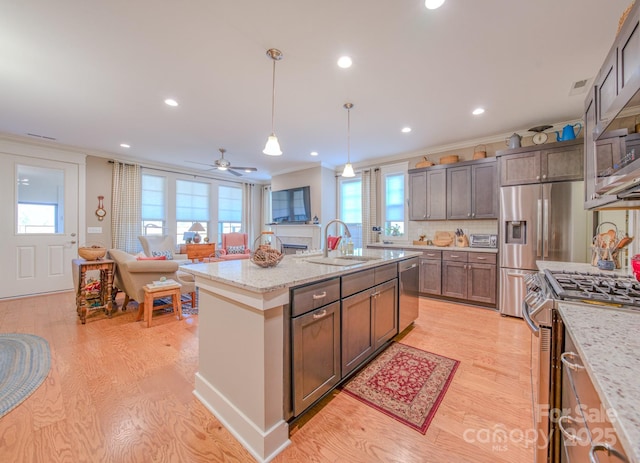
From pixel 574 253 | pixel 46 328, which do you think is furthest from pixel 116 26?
pixel 574 253

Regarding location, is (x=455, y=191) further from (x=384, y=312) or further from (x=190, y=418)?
(x=190, y=418)

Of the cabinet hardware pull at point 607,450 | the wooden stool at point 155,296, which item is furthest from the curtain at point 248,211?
the cabinet hardware pull at point 607,450

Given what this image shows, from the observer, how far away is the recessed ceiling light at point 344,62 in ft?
7.54

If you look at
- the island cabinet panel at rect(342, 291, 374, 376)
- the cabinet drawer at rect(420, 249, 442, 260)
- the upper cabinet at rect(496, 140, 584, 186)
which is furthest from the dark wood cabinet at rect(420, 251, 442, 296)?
the island cabinet panel at rect(342, 291, 374, 376)

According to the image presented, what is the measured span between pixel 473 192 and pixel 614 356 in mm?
4026

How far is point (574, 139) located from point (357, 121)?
2.74 meters

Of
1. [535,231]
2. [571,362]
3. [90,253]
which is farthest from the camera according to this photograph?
[90,253]

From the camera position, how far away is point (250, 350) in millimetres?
1461

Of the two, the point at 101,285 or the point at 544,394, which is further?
the point at 101,285

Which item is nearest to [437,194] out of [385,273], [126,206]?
[385,273]

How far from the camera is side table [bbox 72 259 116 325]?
3.42m

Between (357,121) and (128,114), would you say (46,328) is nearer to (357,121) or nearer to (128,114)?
(128,114)

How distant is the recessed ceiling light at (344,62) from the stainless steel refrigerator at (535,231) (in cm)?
286

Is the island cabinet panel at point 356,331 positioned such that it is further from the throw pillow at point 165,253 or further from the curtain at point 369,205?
the throw pillow at point 165,253
